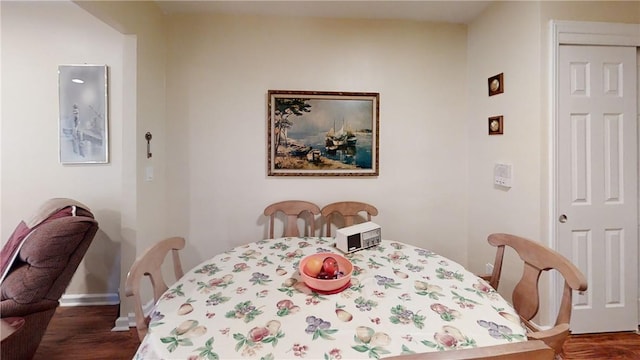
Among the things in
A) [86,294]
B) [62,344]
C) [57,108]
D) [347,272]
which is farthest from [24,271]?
[347,272]

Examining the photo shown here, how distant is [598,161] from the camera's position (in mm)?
1956

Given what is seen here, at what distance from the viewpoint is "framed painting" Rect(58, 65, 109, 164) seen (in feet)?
7.94

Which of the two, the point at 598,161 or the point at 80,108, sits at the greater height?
the point at 80,108

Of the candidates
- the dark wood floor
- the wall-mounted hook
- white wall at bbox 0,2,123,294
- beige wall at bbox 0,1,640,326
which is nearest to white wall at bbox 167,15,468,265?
beige wall at bbox 0,1,640,326

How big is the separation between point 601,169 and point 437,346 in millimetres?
2020

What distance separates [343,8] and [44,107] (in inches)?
107

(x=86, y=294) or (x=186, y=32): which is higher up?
(x=186, y=32)

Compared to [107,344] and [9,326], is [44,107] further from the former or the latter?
[107,344]

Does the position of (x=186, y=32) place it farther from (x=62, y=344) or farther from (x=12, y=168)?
(x=62, y=344)

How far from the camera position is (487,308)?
1.09 metres

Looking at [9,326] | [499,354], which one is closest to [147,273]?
[9,326]

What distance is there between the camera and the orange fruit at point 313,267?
1.31 meters

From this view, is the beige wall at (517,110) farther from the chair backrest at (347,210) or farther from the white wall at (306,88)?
the chair backrest at (347,210)

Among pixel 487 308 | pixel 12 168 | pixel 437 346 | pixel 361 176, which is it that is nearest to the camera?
pixel 437 346
